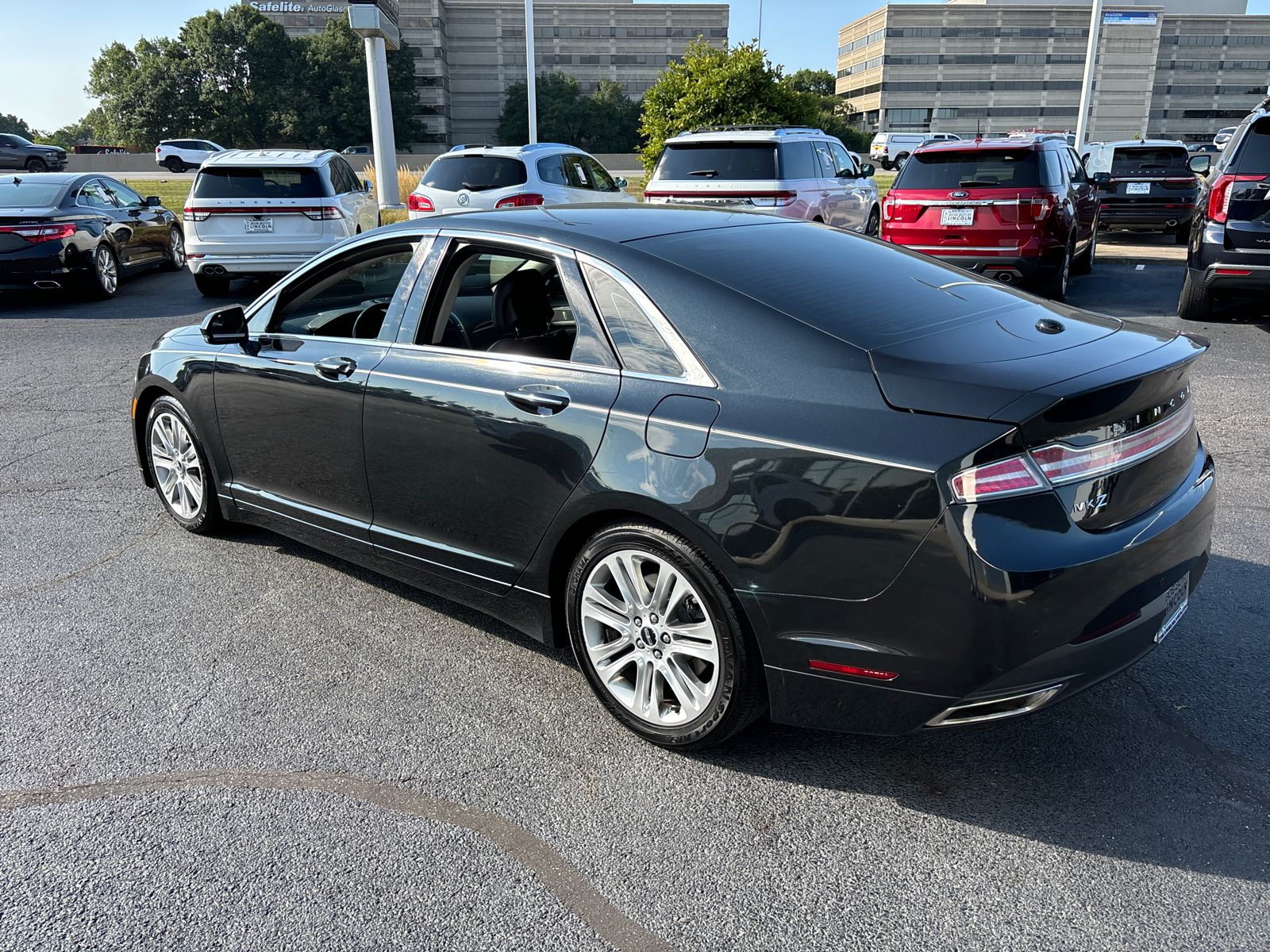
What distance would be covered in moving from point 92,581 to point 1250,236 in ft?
30.9

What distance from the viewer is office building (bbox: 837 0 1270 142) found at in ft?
354

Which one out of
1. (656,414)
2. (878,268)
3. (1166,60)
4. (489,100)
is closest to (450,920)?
(656,414)

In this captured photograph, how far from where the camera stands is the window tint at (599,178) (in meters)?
14.7

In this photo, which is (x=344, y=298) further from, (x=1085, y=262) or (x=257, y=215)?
(x=1085, y=262)

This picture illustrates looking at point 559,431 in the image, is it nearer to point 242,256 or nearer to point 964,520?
point 964,520

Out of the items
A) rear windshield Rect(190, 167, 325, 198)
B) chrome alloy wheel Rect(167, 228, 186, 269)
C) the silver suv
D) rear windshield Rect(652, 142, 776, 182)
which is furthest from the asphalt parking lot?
chrome alloy wheel Rect(167, 228, 186, 269)

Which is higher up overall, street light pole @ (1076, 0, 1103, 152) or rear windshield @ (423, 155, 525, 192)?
street light pole @ (1076, 0, 1103, 152)

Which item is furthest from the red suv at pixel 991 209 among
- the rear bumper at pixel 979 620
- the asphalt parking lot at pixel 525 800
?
the rear bumper at pixel 979 620

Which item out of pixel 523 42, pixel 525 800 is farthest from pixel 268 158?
pixel 523 42

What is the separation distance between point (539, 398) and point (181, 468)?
105 inches

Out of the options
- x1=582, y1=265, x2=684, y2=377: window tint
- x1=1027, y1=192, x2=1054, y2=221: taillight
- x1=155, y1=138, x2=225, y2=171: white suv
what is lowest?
x1=582, y1=265, x2=684, y2=377: window tint

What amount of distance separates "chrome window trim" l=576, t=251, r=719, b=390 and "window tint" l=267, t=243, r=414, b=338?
1.10 meters

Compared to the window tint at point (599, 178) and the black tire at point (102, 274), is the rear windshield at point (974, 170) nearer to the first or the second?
the window tint at point (599, 178)

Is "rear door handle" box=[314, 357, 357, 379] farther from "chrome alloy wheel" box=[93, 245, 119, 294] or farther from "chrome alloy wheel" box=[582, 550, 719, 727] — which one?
"chrome alloy wheel" box=[93, 245, 119, 294]
